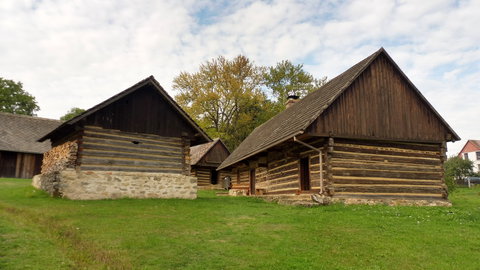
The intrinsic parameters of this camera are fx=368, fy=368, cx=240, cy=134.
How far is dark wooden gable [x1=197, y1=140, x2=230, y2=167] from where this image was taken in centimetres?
3400

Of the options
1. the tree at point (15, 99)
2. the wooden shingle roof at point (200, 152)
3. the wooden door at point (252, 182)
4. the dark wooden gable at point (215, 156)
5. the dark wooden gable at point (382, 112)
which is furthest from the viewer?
the tree at point (15, 99)

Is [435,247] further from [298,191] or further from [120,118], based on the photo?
[120,118]

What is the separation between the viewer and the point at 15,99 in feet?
161

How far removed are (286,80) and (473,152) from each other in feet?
133

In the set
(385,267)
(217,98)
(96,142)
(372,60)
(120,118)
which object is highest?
(217,98)

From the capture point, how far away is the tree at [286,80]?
4572 cm

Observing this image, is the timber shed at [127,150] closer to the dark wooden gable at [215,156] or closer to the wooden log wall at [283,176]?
the wooden log wall at [283,176]

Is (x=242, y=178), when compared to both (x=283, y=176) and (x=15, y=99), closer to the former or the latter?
(x=283, y=176)

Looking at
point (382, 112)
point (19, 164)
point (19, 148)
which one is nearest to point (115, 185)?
point (382, 112)

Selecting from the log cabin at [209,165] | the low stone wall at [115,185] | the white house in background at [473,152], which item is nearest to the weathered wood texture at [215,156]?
the log cabin at [209,165]

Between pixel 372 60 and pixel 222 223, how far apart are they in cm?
1114

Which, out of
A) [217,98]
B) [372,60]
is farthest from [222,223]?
[217,98]

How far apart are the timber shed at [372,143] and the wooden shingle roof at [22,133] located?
78.2ft

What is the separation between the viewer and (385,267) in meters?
6.78
